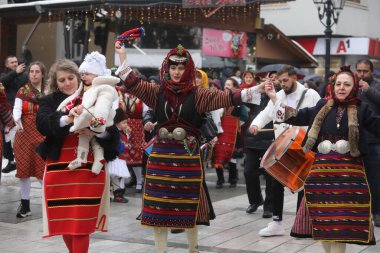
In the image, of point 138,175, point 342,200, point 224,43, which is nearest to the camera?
point 342,200

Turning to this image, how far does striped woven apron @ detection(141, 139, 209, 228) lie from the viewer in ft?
20.1

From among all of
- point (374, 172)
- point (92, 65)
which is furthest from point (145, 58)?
point (92, 65)

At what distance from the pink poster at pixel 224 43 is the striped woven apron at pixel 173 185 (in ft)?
48.3

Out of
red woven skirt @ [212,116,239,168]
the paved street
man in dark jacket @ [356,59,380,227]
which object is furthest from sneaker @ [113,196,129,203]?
man in dark jacket @ [356,59,380,227]

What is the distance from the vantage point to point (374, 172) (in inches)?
331

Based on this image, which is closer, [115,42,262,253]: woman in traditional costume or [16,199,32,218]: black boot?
[115,42,262,253]: woman in traditional costume

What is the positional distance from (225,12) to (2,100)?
34.9 ft

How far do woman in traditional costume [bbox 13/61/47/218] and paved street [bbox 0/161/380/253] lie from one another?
42cm

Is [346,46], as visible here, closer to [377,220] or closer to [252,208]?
[252,208]

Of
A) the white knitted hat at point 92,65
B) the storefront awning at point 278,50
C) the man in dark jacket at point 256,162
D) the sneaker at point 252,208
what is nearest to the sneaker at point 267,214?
the man in dark jacket at point 256,162

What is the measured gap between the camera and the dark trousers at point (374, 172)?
324 inches

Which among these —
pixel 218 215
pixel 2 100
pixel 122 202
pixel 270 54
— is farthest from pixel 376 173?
pixel 270 54

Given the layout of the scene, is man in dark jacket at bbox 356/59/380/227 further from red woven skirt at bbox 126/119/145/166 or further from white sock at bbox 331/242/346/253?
red woven skirt at bbox 126/119/145/166

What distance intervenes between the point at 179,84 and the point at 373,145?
3.42 metres
